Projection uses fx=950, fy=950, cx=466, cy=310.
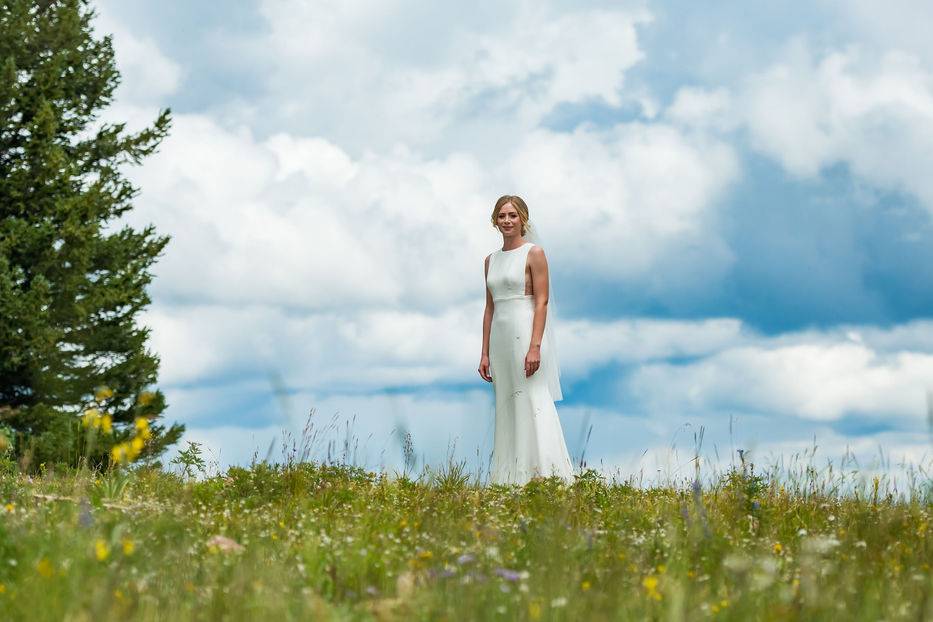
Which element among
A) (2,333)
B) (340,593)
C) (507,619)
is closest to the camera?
(507,619)

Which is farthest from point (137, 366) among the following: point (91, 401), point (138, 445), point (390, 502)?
point (138, 445)

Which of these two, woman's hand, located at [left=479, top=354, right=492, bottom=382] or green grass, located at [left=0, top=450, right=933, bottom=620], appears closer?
green grass, located at [left=0, top=450, right=933, bottom=620]

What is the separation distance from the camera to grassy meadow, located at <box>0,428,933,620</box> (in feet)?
12.6

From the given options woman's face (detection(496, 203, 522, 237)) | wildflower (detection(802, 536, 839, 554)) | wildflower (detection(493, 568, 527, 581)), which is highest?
woman's face (detection(496, 203, 522, 237))

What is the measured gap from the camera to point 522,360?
10.5 m

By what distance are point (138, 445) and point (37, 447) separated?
12.5 meters

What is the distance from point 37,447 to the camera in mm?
16469

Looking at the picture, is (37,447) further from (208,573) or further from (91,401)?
(208,573)

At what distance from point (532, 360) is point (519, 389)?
0.49m

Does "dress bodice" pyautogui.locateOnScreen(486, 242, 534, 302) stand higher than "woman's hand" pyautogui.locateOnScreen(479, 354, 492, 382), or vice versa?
"dress bodice" pyautogui.locateOnScreen(486, 242, 534, 302)

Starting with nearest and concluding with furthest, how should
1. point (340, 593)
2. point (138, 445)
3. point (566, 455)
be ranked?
point (340, 593)
point (138, 445)
point (566, 455)

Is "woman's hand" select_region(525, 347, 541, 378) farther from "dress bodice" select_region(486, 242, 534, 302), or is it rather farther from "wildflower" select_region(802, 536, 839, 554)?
"wildflower" select_region(802, 536, 839, 554)

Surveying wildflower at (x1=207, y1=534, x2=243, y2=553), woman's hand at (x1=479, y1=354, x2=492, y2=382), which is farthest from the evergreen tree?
wildflower at (x1=207, y1=534, x2=243, y2=553)

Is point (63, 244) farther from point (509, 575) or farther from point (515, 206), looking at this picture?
point (509, 575)
